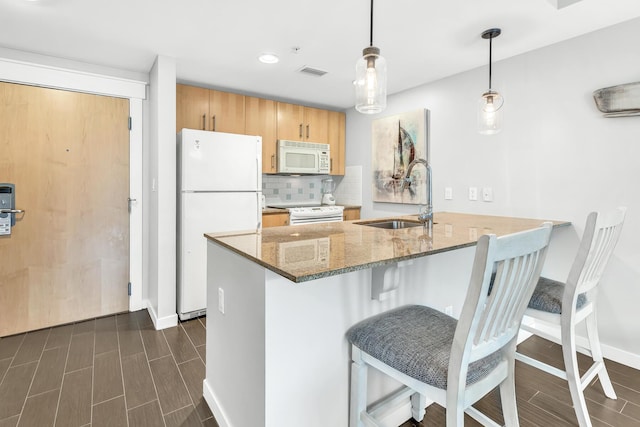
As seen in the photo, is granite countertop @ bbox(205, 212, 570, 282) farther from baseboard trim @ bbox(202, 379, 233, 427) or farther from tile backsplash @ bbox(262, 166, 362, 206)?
tile backsplash @ bbox(262, 166, 362, 206)

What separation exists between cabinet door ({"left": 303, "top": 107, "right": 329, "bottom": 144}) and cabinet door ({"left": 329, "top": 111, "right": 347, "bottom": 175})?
0.27ft

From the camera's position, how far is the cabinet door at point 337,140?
13.9 ft

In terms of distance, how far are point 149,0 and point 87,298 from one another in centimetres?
243

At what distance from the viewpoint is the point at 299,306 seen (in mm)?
1213

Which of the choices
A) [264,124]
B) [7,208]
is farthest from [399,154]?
[7,208]

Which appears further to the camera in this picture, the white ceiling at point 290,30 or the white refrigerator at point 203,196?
the white refrigerator at point 203,196

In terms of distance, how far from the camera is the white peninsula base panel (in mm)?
1161

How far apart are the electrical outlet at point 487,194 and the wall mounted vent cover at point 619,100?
2.93 ft

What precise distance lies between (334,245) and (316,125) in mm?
3012

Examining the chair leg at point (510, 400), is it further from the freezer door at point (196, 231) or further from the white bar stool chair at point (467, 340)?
the freezer door at point (196, 231)

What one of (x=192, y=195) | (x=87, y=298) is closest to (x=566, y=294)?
(x=192, y=195)

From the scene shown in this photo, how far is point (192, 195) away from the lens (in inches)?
107

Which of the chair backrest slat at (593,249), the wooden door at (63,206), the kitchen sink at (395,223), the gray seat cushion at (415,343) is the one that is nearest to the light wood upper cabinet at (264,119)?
the wooden door at (63,206)

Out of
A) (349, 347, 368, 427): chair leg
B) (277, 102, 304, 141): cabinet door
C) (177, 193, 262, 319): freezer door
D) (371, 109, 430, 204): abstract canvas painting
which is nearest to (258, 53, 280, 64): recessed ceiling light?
(277, 102, 304, 141): cabinet door
